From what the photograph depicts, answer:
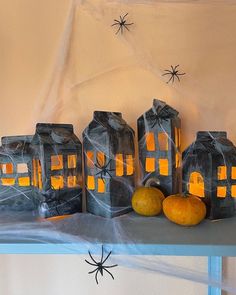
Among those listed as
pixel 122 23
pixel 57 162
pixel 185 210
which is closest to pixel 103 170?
pixel 57 162

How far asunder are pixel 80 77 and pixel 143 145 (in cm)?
31

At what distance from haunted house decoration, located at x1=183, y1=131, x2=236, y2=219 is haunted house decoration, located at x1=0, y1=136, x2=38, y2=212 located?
455 mm

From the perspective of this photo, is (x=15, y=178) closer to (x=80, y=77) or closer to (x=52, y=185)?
(x=52, y=185)

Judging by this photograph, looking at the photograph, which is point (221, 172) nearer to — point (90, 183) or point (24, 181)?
point (90, 183)

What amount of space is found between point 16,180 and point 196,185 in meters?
0.49

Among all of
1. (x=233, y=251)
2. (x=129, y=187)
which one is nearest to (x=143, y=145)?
(x=129, y=187)

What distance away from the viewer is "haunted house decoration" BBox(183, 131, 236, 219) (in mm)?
677

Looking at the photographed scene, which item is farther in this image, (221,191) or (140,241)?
(221,191)

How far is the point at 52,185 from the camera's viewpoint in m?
0.69

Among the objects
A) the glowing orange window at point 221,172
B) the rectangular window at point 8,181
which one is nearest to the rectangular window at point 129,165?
the glowing orange window at point 221,172

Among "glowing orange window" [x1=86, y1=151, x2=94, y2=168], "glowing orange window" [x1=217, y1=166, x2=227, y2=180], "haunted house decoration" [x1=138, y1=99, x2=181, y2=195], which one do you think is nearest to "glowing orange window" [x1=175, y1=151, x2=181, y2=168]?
"haunted house decoration" [x1=138, y1=99, x2=181, y2=195]

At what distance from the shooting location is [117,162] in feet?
2.30

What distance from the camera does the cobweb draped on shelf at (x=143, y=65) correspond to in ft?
2.53

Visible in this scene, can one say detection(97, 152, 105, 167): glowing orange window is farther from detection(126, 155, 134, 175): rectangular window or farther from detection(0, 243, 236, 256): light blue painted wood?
detection(0, 243, 236, 256): light blue painted wood
